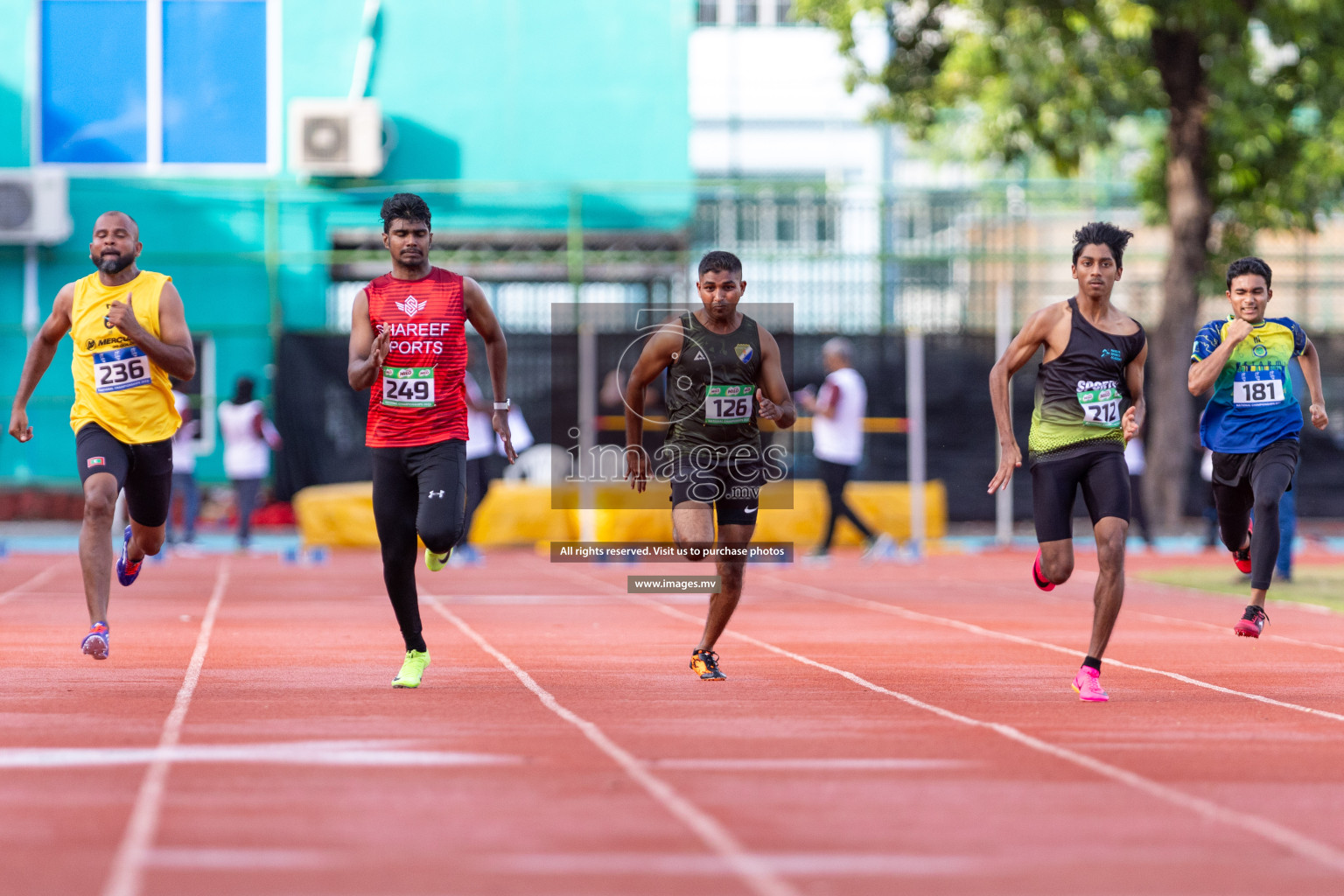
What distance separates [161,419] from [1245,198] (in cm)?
1613

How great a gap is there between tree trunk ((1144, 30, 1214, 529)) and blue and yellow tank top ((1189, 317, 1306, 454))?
11.9 meters

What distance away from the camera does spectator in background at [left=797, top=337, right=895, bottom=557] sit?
→ 18875mm

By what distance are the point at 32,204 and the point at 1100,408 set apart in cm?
2079

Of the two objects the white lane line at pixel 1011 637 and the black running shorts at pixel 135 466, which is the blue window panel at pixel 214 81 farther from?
the black running shorts at pixel 135 466

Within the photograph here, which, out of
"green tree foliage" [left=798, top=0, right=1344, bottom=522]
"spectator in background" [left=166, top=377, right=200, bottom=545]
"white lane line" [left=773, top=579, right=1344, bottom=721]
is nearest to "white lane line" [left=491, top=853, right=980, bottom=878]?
"white lane line" [left=773, top=579, right=1344, bottom=721]

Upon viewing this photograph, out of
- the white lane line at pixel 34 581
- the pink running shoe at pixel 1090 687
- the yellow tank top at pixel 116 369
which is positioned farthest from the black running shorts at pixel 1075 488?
the white lane line at pixel 34 581

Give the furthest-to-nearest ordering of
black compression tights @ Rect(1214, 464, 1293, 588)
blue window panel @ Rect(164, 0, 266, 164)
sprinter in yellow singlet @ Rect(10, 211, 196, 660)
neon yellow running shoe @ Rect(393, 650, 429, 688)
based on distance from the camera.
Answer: blue window panel @ Rect(164, 0, 266, 164)
black compression tights @ Rect(1214, 464, 1293, 588)
sprinter in yellow singlet @ Rect(10, 211, 196, 660)
neon yellow running shoe @ Rect(393, 650, 429, 688)

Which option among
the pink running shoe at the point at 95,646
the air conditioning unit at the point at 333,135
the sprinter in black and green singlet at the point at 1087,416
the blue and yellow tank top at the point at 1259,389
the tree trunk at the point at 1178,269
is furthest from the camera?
the air conditioning unit at the point at 333,135

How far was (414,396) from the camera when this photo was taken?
873cm

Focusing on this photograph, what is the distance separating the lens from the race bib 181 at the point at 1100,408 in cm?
875

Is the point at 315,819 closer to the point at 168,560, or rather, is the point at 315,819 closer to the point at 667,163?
the point at 168,560

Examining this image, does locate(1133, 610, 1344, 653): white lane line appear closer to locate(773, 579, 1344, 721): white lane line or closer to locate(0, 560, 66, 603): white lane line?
locate(773, 579, 1344, 721): white lane line

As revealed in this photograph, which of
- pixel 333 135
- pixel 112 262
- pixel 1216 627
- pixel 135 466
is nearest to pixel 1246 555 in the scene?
pixel 1216 627

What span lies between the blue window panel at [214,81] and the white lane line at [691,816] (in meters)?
20.2
